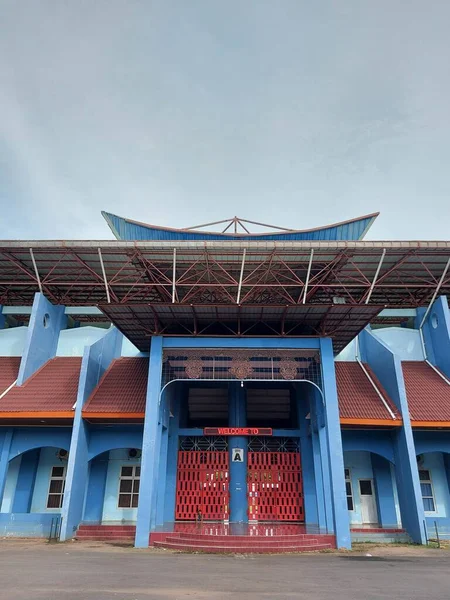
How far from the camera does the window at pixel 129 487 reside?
15914mm

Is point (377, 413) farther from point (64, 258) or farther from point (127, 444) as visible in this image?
point (64, 258)

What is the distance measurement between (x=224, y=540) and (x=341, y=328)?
24.5 ft

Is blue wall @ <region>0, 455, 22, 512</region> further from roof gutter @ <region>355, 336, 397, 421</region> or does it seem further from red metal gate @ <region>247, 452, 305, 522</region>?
roof gutter @ <region>355, 336, 397, 421</region>

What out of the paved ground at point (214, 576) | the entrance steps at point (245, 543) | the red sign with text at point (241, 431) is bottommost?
the paved ground at point (214, 576)

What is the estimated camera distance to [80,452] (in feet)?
46.9

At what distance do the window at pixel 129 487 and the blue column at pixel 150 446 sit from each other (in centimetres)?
367

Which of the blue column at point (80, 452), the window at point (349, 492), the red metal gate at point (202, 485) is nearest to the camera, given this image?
the blue column at point (80, 452)

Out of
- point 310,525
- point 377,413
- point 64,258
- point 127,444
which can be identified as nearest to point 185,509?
point 127,444

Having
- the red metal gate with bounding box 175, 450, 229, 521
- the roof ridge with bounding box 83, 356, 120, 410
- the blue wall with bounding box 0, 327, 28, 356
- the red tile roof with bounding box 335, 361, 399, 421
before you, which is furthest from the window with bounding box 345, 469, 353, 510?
the blue wall with bounding box 0, 327, 28, 356

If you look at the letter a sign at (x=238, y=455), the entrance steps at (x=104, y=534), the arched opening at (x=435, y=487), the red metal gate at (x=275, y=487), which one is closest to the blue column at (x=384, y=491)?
the arched opening at (x=435, y=487)

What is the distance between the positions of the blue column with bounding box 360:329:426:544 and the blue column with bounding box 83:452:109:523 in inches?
407

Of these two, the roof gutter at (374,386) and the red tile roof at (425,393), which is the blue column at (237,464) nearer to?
the roof gutter at (374,386)

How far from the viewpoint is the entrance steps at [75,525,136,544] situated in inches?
539

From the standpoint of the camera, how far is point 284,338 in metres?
14.1
